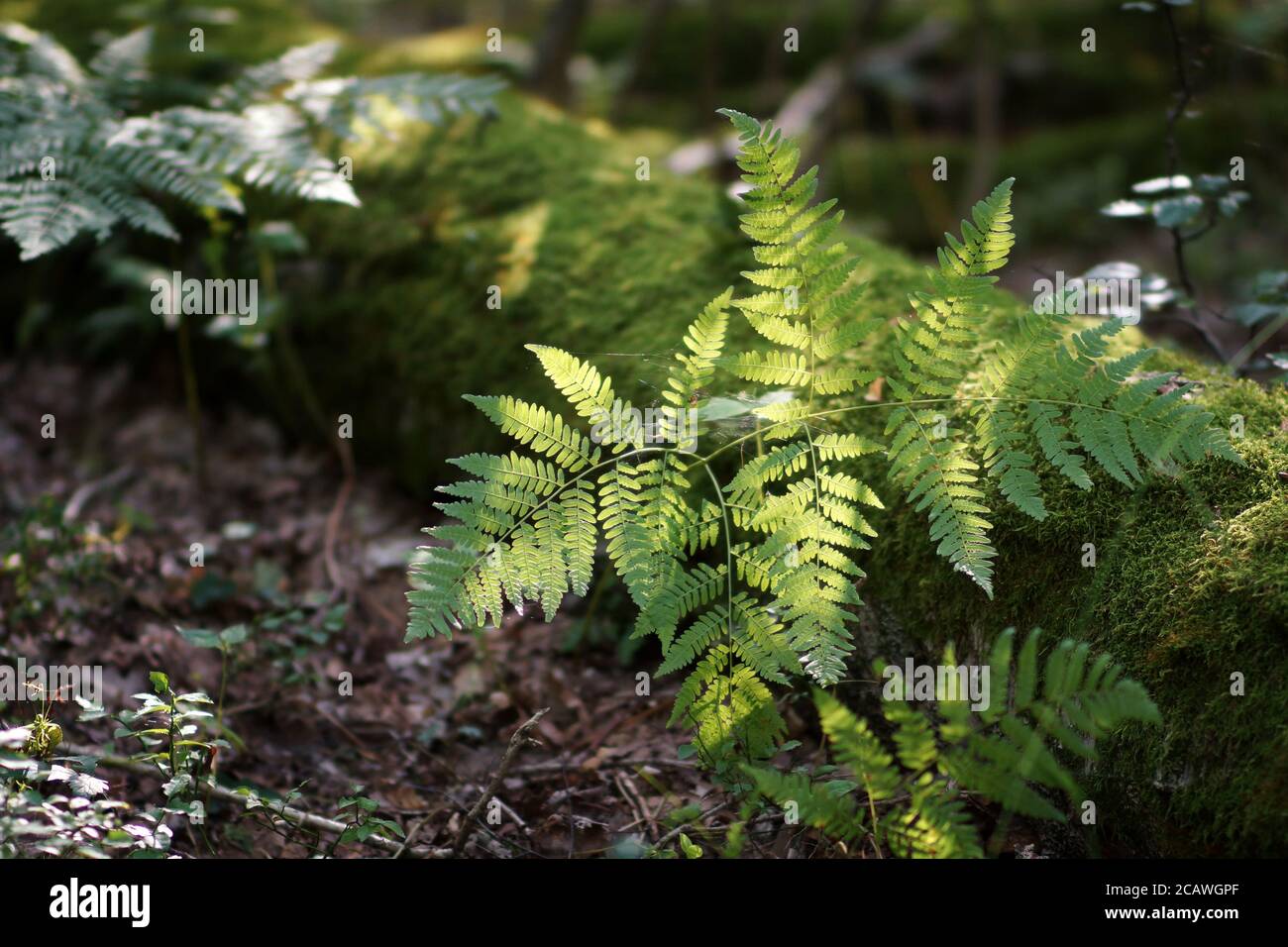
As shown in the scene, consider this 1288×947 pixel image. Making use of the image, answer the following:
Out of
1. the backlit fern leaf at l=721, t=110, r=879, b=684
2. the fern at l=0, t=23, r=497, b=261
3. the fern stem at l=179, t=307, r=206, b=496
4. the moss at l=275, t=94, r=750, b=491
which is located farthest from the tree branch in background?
the backlit fern leaf at l=721, t=110, r=879, b=684

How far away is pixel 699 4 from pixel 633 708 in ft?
30.6

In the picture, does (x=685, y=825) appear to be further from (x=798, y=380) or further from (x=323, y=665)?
(x=323, y=665)

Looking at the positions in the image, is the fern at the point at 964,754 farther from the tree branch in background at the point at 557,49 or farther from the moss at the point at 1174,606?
the tree branch in background at the point at 557,49

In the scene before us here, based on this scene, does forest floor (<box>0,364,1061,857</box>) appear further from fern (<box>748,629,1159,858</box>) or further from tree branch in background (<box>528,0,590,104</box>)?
tree branch in background (<box>528,0,590,104</box>)

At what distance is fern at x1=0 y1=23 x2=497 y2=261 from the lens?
3238 mm

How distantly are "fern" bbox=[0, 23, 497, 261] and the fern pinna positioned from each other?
4.48 ft

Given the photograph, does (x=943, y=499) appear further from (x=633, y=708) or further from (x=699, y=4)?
(x=699, y=4)

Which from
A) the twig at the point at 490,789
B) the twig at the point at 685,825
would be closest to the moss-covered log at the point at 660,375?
the twig at the point at 685,825

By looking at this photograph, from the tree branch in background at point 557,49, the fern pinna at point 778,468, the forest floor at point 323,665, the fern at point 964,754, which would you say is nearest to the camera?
the fern at point 964,754

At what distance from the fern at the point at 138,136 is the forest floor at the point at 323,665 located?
110 centimetres

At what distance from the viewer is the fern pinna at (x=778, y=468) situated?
230cm

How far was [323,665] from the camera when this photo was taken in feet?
11.1

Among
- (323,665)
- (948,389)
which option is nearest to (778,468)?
(948,389)

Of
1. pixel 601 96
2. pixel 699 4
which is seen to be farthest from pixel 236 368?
pixel 699 4
